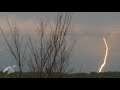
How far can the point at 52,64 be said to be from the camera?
214 inches

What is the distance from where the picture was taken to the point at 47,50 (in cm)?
554
